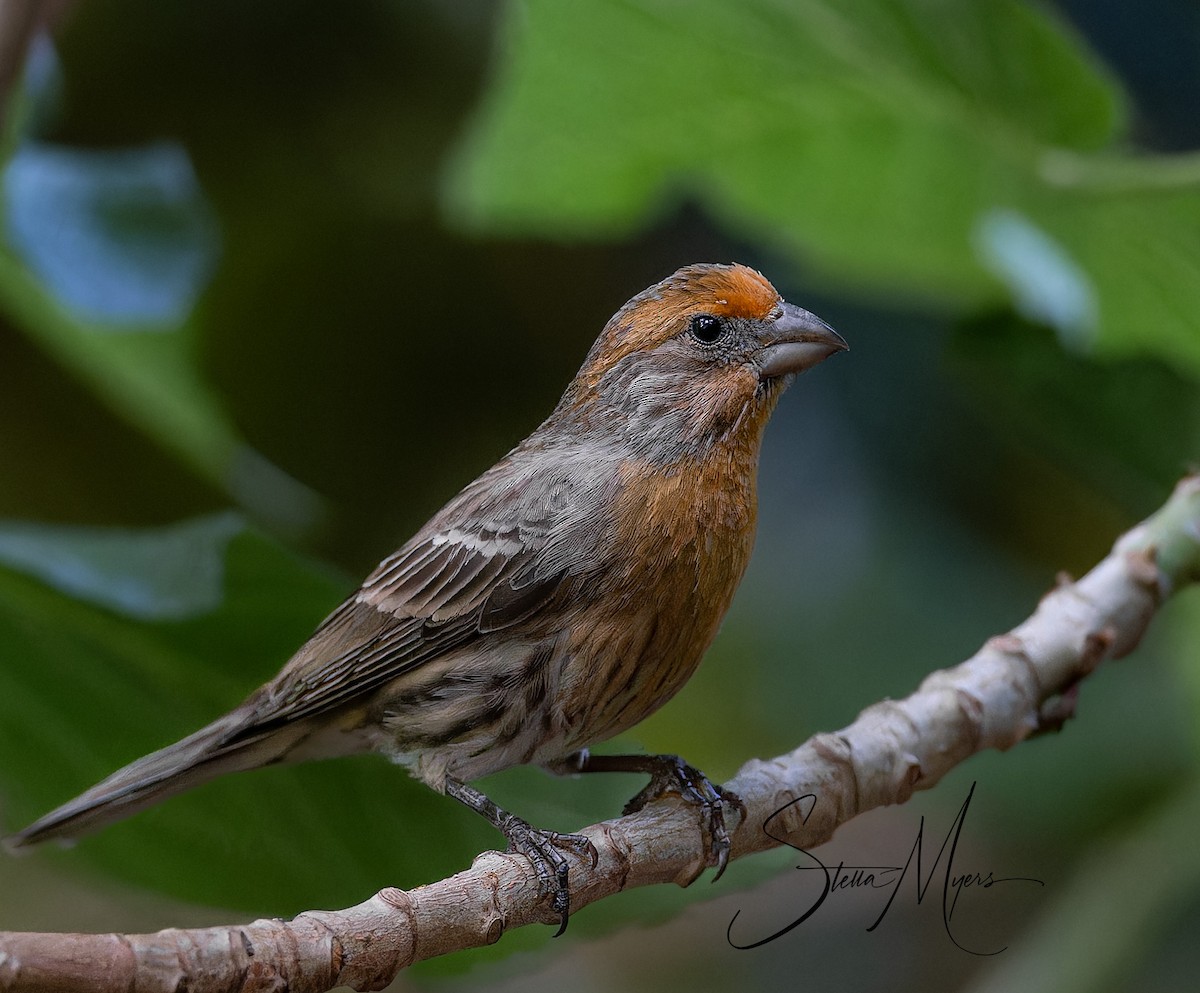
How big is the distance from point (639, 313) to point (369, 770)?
74 cm

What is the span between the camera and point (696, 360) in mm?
1462

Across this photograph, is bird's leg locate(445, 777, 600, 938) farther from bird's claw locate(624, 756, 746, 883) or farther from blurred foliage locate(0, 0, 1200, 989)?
blurred foliage locate(0, 0, 1200, 989)

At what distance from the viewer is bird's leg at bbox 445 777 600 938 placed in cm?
120

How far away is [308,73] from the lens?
2311mm

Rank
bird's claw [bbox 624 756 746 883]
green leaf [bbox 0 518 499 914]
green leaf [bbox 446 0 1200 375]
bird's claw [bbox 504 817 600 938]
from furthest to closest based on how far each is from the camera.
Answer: green leaf [bbox 446 0 1200 375]
green leaf [bbox 0 518 499 914]
bird's claw [bbox 624 756 746 883]
bird's claw [bbox 504 817 600 938]

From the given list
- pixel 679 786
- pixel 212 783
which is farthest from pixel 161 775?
Answer: pixel 679 786

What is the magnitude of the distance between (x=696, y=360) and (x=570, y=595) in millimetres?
305

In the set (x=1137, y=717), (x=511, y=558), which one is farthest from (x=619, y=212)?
(x=1137, y=717)

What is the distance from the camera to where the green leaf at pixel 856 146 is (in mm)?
1820

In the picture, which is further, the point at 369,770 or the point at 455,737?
the point at 369,770

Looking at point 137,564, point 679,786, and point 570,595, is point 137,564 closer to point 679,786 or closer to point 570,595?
point 570,595

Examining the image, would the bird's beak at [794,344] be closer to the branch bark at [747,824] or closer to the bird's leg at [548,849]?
the branch bark at [747,824]

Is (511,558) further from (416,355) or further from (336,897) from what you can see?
(416,355)
